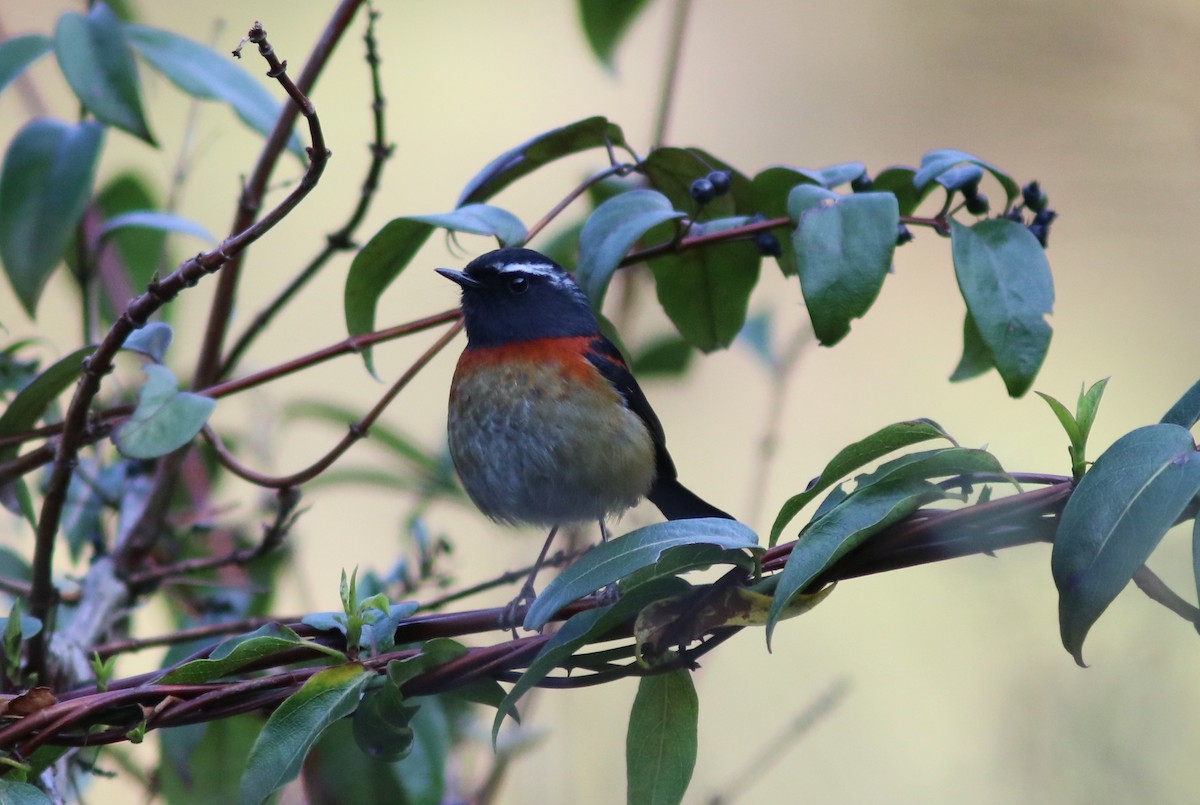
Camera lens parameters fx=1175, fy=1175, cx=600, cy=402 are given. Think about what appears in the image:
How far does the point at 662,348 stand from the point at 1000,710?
61.9 inches

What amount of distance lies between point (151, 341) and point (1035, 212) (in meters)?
2.03

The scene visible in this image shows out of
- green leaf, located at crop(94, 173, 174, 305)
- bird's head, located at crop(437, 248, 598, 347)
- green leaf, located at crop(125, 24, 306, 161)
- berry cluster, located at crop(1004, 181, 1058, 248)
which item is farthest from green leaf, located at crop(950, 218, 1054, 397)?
green leaf, located at crop(94, 173, 174, 305)

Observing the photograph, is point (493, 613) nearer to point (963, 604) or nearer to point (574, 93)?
point (963, 604)

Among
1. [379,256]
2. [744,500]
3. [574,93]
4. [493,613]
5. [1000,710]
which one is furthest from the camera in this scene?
[574,93]

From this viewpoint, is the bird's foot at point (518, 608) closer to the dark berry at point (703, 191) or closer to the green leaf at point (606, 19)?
the dark berry at point (703, 191)

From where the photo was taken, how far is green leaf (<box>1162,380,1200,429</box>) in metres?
1.89

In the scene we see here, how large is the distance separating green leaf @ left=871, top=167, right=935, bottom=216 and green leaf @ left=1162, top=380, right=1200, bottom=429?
0.98 meters

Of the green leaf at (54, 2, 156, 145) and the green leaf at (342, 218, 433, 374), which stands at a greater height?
the green leaf at (54, 2, 156, 145)

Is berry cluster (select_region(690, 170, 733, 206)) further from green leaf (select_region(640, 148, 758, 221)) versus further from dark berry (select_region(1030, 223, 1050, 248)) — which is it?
dark berry (select_region(1030, 223, 1050, 248))

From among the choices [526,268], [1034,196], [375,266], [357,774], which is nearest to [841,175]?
[1034,196]

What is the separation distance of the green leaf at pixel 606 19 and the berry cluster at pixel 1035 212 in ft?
5.08

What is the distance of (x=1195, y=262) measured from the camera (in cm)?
356

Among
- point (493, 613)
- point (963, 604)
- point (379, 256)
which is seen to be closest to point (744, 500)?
point (963, 604)

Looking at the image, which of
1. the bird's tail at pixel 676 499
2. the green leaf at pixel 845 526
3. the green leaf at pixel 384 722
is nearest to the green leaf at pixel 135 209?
the bird's tail at pixel 676 499
